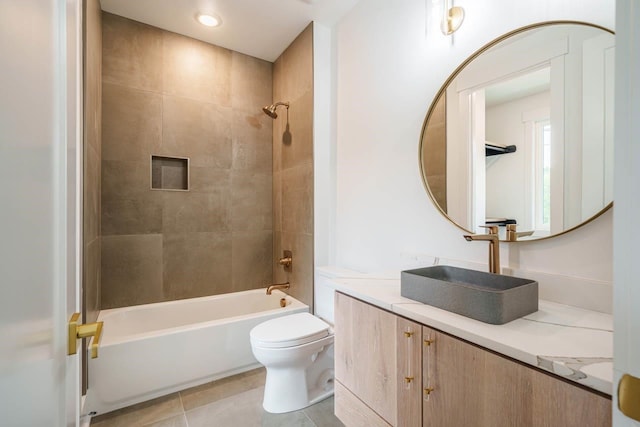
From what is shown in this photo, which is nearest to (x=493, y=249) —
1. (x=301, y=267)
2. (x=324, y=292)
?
(x=324, y=292)

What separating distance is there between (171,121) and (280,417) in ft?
7.92

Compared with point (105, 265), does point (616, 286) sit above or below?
above

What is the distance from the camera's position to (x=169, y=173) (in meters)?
2.60

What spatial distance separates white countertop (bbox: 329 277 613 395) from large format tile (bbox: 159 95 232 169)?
7.18 feet

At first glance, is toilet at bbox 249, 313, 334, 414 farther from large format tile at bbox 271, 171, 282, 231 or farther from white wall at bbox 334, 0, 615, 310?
large format tile at bbox 271, 171, 282, 231

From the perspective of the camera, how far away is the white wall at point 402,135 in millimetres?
1066

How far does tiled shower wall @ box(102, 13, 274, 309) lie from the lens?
2346mm

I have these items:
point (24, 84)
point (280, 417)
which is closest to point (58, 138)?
point (24, 84)

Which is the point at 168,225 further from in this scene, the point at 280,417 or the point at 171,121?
the point at 280,417

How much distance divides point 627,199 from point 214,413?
6.96ft

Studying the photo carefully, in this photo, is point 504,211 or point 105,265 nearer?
point 504,211

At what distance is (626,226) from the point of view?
38cm

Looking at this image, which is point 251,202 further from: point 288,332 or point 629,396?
point 629,396

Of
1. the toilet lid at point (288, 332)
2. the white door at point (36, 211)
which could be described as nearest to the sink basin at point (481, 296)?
the toilet lid at point (288, 332)
